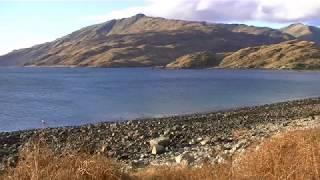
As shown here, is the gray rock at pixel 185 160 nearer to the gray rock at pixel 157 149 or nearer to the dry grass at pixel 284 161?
the dry grass at pixel 284 161

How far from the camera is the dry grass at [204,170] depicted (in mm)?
10133

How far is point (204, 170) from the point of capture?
12.2 metres

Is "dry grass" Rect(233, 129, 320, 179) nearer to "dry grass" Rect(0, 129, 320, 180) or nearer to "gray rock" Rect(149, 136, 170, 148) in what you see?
"dry grass" Rect(0, 129, 320, 180)

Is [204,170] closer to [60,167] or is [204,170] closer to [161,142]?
A: [60,167]

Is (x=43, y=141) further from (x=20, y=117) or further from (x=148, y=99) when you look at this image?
(x=148, y=99)

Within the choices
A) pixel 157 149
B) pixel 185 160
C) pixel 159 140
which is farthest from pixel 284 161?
pixel 159 140

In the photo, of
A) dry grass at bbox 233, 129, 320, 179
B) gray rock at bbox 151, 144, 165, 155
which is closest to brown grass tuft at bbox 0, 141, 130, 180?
dry grass at bbox 233, 129, 320, 179

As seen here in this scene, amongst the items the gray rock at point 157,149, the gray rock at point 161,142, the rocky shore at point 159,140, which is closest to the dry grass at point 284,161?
the rocky shore at point 159,140

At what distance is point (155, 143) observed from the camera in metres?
25.8

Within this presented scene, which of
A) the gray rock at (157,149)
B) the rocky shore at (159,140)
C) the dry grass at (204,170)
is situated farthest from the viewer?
the gray rock at (157,149)

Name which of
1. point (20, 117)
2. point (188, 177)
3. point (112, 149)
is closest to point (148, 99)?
point (20, 117)

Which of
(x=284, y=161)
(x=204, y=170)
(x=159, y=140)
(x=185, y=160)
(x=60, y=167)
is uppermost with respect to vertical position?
(x=60, y=167)

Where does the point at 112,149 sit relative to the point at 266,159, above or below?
below

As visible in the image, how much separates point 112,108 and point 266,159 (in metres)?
55.3
